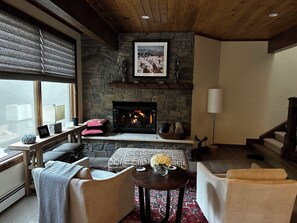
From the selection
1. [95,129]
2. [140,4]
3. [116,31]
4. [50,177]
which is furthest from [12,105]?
[116,31]

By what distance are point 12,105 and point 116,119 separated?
2.38 m

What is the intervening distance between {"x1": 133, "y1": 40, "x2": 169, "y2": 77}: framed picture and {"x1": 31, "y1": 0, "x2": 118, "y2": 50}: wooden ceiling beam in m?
0.69

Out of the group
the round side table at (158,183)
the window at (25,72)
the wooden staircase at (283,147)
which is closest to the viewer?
the round side table at (158,183)

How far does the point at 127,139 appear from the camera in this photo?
173 inches

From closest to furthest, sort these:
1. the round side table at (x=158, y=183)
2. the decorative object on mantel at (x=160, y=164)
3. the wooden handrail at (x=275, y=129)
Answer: the round side table at (x=158, y=183), the decorative object on mantel at (x=160, y=164), the wooden handrail at (x=275, y=129)

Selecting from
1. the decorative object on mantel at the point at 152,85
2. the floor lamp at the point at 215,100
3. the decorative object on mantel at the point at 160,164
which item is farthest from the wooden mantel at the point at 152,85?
the decorative object on mantel at the point at 160,164

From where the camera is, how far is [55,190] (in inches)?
72.2

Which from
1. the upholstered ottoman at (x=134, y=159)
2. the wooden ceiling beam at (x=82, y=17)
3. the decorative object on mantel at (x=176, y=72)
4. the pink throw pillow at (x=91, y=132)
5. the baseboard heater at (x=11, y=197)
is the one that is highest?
the wooden ceiling beam at (x=82, y=17)

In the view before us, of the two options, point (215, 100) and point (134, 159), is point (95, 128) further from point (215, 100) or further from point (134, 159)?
point (215, 100)

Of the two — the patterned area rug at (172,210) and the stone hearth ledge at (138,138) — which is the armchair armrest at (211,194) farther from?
the stone hearth ledge at (138,138)

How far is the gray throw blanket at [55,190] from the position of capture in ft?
5.94

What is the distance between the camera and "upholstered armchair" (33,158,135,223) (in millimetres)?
1779

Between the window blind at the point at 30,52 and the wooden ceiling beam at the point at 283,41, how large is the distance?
4.42m

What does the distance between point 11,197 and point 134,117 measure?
9.47 ft
